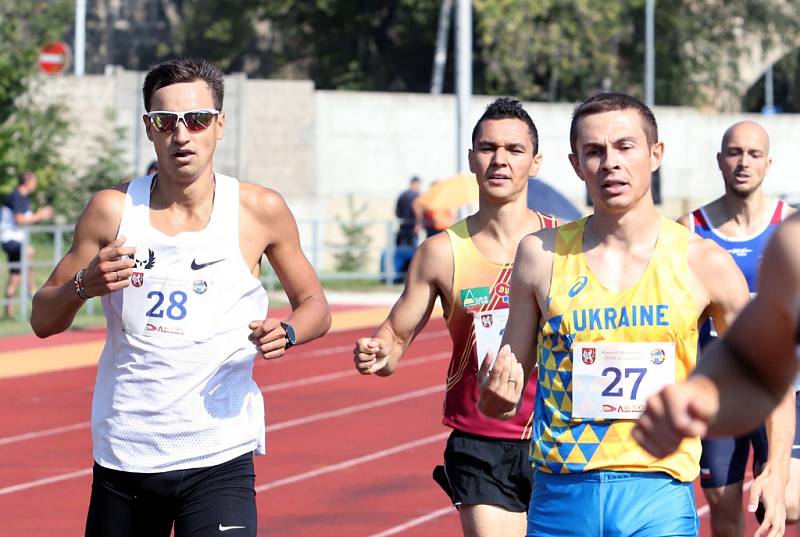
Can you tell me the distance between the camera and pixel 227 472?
484cm

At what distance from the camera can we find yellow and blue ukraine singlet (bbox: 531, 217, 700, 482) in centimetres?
442

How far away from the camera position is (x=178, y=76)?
16.6 ft

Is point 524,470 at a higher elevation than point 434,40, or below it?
below

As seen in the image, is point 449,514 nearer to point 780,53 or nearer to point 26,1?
point 26,1

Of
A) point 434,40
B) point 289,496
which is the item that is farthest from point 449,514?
point 434,40

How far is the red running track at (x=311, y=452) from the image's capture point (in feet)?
28.4

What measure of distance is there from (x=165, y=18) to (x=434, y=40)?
10633mm

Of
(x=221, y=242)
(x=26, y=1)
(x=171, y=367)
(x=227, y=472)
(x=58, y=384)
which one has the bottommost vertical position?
(x=58, y=384)

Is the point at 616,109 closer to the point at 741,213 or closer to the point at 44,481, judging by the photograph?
the point at 741,213

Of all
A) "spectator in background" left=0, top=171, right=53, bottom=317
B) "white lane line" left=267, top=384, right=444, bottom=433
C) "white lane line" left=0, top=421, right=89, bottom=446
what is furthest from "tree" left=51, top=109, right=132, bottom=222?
"white lane line" left=0, top=421, right=89, bottom=446

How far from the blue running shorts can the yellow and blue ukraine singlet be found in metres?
0.03

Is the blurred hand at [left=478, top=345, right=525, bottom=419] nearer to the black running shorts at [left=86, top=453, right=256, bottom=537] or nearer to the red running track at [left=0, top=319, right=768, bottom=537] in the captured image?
the black running shorts at [left=86, top=453, right=256, bottom=537]

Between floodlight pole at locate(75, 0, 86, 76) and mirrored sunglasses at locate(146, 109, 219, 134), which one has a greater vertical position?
floodlight pole at locate(75, 0, 86, 76)

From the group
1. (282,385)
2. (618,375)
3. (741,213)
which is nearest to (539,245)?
(618,375)
